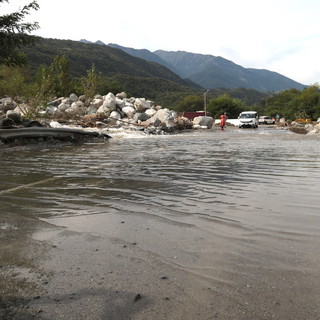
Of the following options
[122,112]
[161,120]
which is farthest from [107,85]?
[161,120]

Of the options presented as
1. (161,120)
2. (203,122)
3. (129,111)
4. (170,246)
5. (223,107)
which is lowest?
(203,122)

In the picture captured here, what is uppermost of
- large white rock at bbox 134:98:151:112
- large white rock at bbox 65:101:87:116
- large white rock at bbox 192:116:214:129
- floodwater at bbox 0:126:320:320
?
large white rock at bbox 134:98:151:112

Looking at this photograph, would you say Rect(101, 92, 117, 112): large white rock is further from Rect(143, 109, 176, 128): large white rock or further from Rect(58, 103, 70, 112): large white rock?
Rect(143, 109, 176, 128): large white rock

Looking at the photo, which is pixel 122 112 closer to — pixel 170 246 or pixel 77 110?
pixel 77 110

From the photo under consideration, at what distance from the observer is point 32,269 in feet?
7.38

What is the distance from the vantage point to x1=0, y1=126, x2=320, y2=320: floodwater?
1.83 metres

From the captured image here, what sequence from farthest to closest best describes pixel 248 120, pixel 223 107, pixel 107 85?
1. pixel 223 107
2. pixel 107 85
3. pixel 248 120

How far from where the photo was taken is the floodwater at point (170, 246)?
1.83 metres

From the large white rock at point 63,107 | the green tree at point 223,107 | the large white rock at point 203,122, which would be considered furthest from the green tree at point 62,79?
the green tree at point 223,107

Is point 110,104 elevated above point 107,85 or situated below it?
below

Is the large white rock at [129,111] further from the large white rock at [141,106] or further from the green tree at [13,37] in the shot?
the green tree at [13,37]

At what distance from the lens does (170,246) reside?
104 inches

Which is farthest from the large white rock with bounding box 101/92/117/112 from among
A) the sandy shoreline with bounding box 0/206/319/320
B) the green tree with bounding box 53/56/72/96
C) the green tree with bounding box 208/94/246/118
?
the green tree with bounding box 208/94/246/118

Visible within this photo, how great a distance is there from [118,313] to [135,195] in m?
2.75
